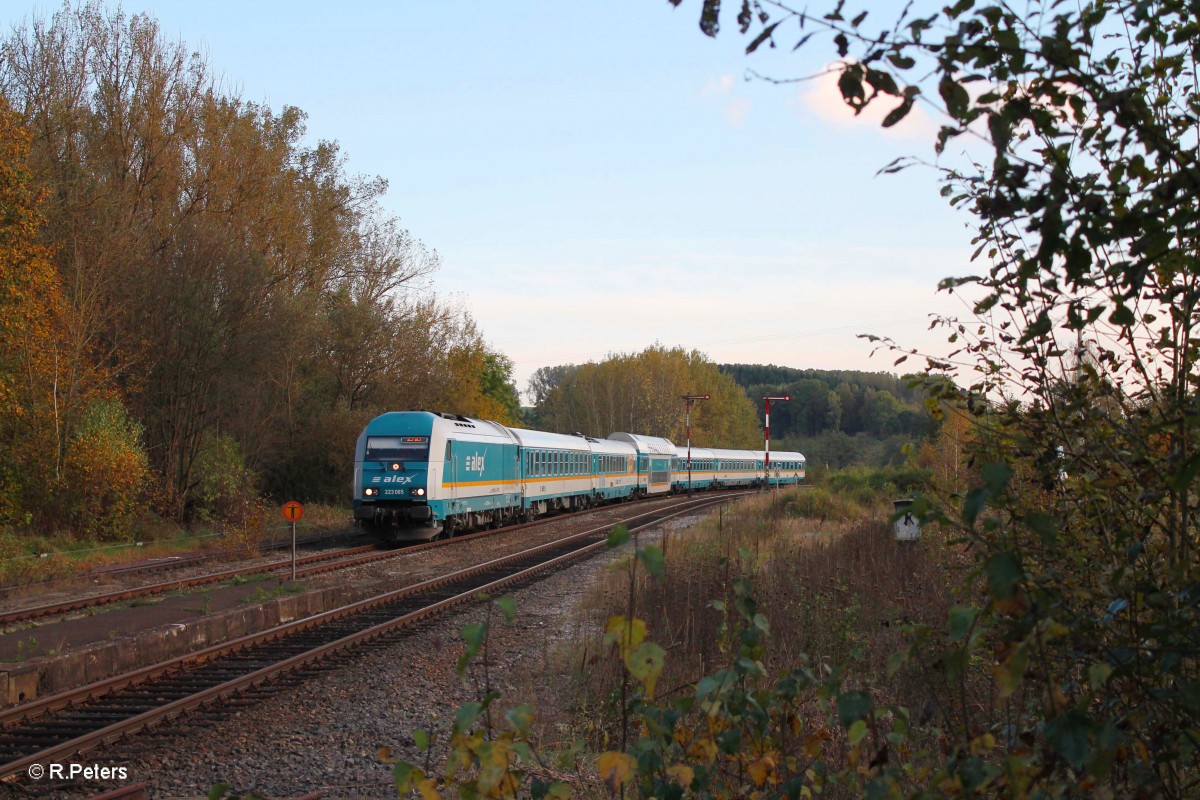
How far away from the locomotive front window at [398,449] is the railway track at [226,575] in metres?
2.01

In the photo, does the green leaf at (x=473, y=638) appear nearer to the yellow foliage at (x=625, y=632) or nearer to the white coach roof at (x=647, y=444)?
the yellow foliage at (x=625, y=632)

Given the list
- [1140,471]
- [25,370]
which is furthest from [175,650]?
[25,370]

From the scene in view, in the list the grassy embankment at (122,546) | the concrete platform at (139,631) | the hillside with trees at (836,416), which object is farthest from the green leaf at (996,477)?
the hillside with trees at (836,416)

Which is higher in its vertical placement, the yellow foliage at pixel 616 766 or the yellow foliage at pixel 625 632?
the yellow foliage at pixel 625 632

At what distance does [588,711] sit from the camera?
8.43 metres

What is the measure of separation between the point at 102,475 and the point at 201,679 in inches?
549

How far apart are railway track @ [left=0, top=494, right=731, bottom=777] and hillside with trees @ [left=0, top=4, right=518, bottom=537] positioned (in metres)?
10.2

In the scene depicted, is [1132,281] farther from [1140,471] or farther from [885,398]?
[885,398]

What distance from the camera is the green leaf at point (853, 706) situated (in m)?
2.44

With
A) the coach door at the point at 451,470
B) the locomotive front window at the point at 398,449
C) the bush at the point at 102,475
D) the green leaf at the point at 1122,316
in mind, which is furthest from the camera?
the coach door at the point at 451,470

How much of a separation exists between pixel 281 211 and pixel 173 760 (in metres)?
26.3

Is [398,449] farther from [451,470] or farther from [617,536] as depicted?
[617,536]

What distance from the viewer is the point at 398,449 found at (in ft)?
74.9

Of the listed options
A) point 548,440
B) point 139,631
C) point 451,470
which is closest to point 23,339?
point 451,470
